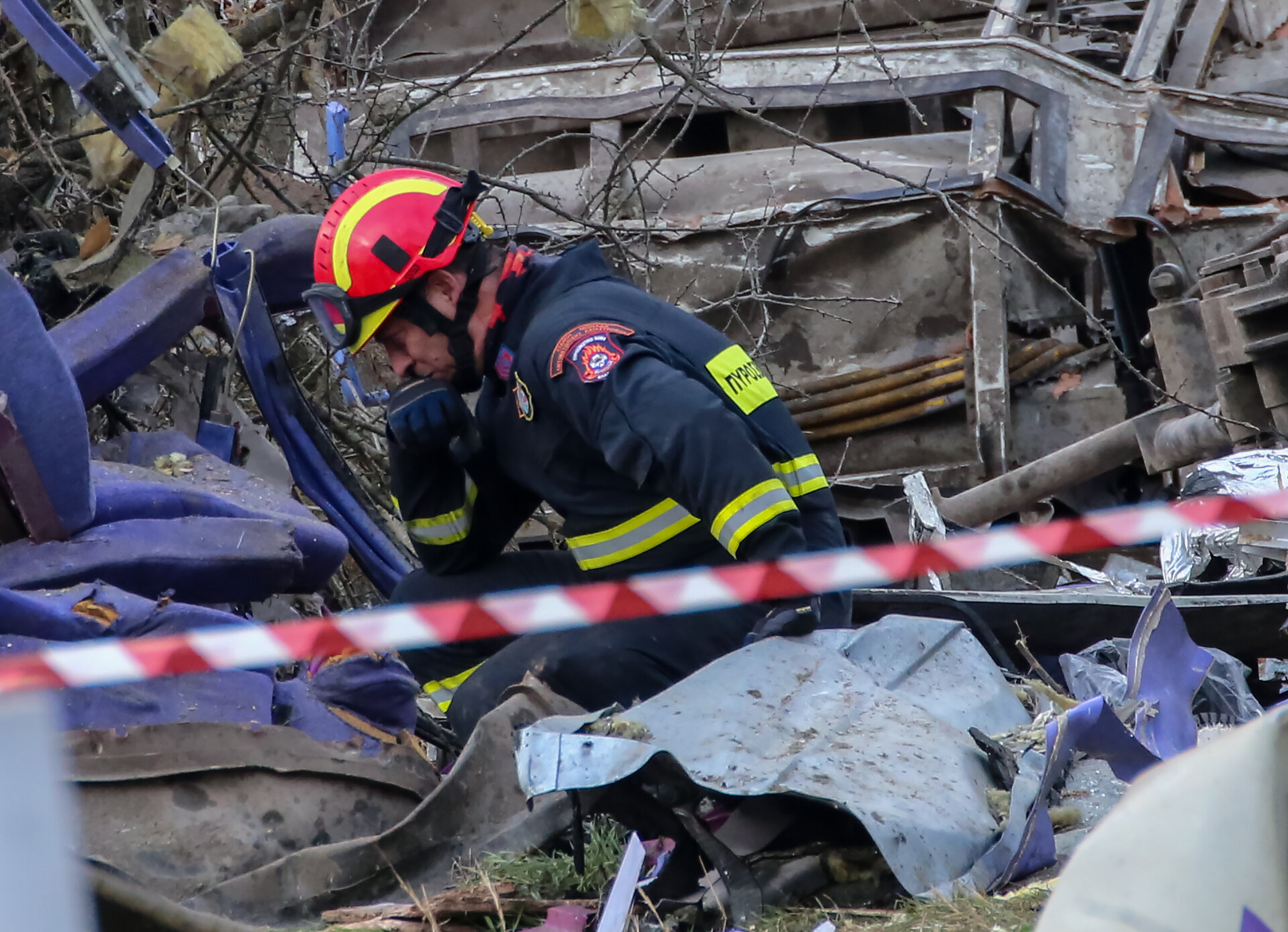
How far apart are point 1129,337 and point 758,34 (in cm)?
285

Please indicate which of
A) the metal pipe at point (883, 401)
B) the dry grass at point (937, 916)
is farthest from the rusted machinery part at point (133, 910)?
the metal pipe at point (883, 401)

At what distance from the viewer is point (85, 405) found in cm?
378

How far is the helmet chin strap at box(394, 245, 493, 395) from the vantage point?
3391mm

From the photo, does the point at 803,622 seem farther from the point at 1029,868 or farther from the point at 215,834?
the point at 215,834

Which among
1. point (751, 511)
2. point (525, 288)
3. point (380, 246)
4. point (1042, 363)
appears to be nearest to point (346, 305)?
point (380, 246)

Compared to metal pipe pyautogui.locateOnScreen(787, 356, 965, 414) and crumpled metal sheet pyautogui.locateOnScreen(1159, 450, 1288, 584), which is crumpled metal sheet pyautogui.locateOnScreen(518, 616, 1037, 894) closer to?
crumpled metal sheet pyautogui.locateOnScreen(1159, 450, 1288, 584)

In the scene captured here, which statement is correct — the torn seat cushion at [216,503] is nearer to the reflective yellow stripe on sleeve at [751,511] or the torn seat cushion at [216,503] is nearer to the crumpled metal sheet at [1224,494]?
the reflective yellow stripe on sleeve at [751,511]

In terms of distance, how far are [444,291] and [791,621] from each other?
4.01 ft

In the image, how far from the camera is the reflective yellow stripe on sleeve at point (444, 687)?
3734 mm

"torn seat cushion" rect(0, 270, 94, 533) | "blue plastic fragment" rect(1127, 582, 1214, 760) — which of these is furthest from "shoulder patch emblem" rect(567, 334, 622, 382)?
"blue plastic fragment" rect(1127, 582, 1214, 760)

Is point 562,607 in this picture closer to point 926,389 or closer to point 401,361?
point 401,361

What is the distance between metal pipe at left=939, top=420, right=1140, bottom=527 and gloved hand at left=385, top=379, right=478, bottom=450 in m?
2.90

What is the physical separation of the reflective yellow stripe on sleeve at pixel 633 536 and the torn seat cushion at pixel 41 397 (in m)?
1.15

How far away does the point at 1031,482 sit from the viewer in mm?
5902
